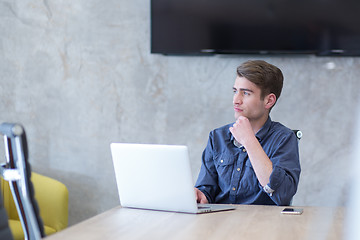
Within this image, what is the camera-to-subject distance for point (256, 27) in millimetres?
3160

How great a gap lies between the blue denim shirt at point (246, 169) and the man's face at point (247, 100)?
8cm

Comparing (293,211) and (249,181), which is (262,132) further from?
(293,211)

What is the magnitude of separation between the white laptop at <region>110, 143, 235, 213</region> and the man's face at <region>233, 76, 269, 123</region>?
1.61 feet

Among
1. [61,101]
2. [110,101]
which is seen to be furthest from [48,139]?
[110,101]

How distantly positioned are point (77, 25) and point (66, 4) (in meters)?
0.17

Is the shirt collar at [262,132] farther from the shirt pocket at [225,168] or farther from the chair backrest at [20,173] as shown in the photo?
the chair backrest at [20,173]

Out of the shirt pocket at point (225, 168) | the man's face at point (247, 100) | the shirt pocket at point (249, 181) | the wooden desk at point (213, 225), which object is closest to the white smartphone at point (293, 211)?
the wooden desk at point (213, 225)

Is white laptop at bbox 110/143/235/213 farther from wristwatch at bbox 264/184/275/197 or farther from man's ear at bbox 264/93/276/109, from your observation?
man's ear at bbox 264/93/276/109

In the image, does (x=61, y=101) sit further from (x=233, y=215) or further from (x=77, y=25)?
(x=233, y=215)

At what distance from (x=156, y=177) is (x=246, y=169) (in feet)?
1.63

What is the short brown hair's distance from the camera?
7.03ft

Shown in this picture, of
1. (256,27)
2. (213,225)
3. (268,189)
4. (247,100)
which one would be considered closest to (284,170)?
(268,189)

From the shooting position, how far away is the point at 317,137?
3.22 meters

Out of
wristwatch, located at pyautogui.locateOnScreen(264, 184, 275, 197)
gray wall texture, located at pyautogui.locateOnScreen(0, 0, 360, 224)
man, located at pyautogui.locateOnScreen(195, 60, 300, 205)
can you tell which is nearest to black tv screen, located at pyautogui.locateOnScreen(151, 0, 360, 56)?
gray wall texture, located at pyautogui.locateOnScreen(0, 0, 360, 224)
